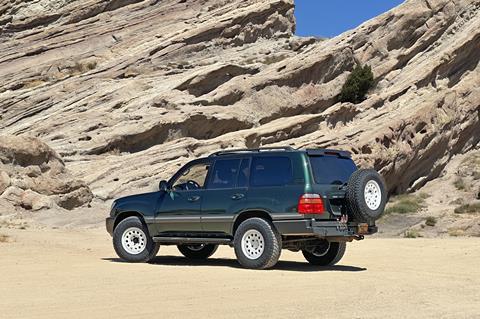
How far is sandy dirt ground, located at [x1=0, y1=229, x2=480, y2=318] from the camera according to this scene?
780 cm

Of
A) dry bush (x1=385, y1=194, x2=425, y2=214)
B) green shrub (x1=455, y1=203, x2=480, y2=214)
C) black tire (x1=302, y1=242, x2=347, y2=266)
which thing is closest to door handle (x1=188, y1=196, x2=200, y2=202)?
black tire (x1=302, y1=242, x2=347, y2=266)

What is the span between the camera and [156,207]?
1345cm

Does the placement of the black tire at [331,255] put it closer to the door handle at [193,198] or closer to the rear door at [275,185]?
the rear door at [275,185]

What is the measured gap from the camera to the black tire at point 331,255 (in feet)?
43.7

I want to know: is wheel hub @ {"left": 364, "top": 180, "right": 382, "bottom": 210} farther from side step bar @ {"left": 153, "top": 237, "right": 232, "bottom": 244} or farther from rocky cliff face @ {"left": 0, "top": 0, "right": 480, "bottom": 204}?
rocky cliff face @ {"left": 0, "top": 0, "right": 480, "bottom": 204}

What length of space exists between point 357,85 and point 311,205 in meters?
28.2

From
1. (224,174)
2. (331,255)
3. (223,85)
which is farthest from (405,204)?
(224,174)

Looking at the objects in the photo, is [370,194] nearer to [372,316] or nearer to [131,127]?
[372,316]

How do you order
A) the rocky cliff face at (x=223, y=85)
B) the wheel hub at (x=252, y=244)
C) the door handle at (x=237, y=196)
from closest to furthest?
the wheel hub at (x=252, y=244) < the door handle at (x=237, y=196) < the rocky cliff face at (x=223, y=85)

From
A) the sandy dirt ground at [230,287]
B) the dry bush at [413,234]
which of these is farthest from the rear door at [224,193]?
the dry bush at [413,234]

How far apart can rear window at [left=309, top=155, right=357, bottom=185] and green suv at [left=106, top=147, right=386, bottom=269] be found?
2 centimetres

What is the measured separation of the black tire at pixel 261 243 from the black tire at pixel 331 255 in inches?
67.4

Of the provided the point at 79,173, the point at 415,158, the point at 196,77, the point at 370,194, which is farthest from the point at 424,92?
the point at 370,194

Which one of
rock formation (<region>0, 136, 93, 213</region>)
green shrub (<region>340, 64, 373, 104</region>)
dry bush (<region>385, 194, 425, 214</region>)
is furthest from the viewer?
green shrub (<region>340, 64, 373, 104</region>)
